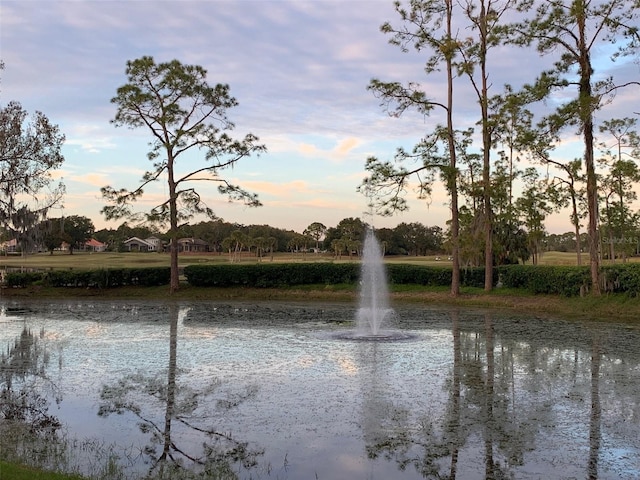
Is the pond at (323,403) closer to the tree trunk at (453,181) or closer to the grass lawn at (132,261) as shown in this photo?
the tree trunk at (453,181)

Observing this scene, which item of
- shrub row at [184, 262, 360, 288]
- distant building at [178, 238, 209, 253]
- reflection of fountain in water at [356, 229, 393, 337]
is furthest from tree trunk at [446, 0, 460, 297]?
distant building at [178, 238, 209, 253]

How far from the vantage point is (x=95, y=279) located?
27.7 m

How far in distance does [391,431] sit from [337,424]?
662 mm

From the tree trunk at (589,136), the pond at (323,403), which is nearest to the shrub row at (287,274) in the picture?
the tree trunk at (589,136)

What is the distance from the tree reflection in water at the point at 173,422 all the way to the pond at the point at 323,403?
3 cm

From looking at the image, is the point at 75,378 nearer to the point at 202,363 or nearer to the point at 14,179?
the point at 202,363

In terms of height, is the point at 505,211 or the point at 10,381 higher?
the point at 505,211

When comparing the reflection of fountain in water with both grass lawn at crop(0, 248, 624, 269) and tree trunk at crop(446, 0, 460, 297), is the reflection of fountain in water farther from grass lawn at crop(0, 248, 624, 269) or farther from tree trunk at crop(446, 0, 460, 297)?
grass lawn at crop(0, 248, 624, 269)

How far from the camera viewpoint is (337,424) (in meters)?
6.99

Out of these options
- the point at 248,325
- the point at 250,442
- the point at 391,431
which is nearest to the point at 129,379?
the point at 250,442

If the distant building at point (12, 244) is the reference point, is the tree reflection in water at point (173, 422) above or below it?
below

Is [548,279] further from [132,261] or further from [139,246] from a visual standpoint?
[139,246]

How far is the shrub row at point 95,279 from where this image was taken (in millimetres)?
27750

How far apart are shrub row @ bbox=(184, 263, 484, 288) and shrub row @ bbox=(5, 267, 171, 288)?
5.44ft
